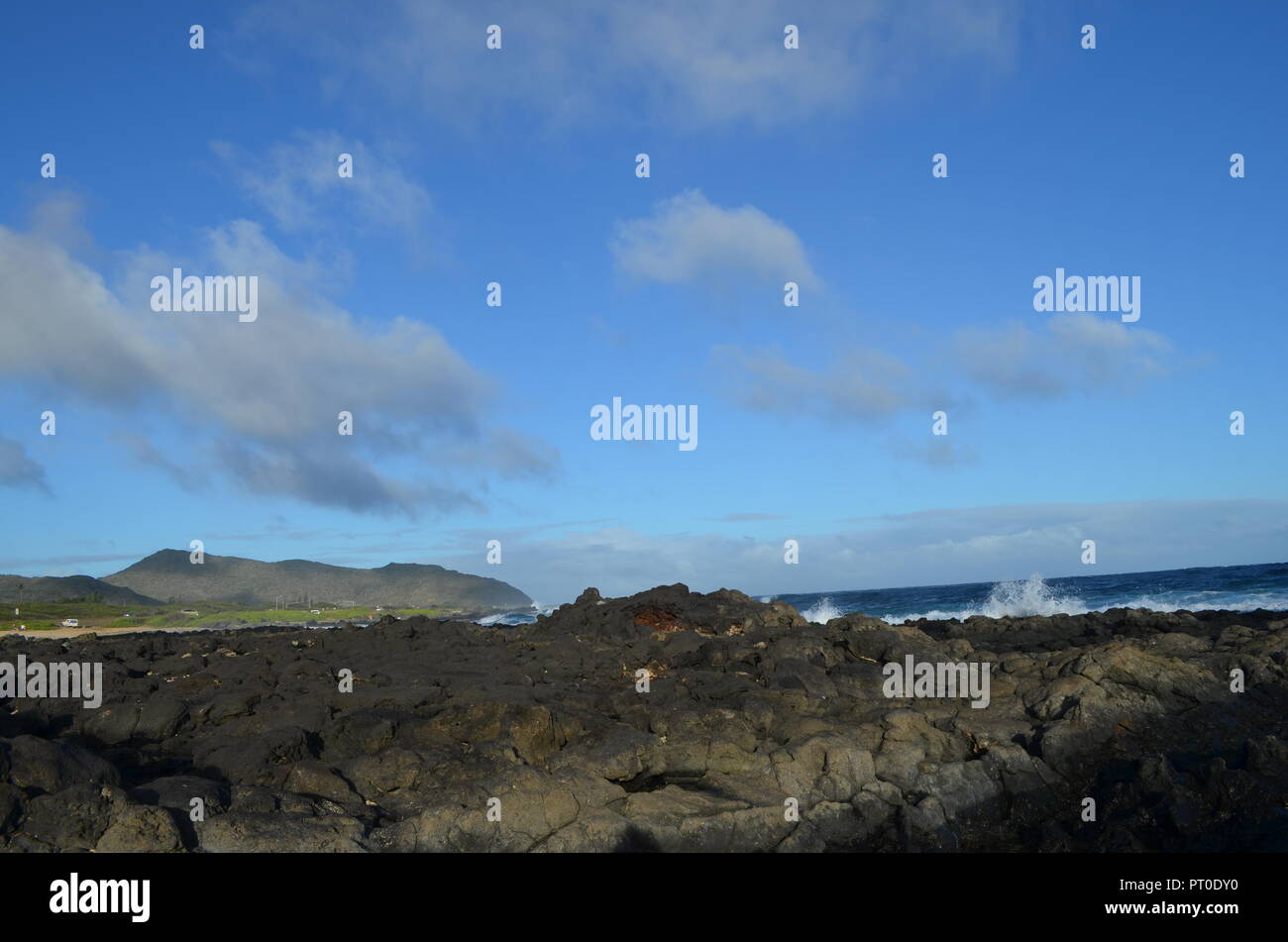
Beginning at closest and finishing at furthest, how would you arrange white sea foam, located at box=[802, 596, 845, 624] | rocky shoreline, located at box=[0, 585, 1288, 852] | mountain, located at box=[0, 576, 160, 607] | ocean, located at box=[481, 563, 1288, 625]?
rocky shoreline, located at box=[0, 585, 1288, 852]
ocean, located at box=[481, 563, 1288, 625]
white sea foam, located at box=[802, 596, 845, 624]
mountain, located at box=[0, 576, 160, 607]

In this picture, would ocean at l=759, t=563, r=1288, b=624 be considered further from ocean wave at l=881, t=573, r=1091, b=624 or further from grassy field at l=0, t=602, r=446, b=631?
grassy field at l=0, t=602, r=446, b=631

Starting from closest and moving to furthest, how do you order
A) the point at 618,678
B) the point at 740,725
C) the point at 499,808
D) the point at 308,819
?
the point at 308,819 → the point at 499,808 → the point at 740,725 → the point at 618,678

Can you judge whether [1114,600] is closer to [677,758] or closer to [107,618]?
[677,758]

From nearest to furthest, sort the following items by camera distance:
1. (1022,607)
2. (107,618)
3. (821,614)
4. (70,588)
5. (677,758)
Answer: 1. (677,758)
2. (1022,607)
3. (107,618)
4. (821,614)
5. (70,588)

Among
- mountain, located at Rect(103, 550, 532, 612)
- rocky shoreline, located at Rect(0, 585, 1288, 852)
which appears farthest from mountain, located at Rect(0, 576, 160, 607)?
rocky shoreline, located at Rect(0, 585, 1288, 852)

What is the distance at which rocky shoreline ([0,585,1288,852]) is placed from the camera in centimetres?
962

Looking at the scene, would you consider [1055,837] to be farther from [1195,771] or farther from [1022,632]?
[1022,632]

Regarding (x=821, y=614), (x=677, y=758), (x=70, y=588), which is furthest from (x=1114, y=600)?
(x=70, y=588)

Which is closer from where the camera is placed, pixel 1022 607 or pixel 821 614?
pixel 1022 607

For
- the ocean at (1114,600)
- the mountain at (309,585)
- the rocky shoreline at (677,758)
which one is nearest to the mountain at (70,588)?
the mountain at (309,585)

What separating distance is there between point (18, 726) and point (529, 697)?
6.98m

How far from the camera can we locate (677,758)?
1212 centimetres
